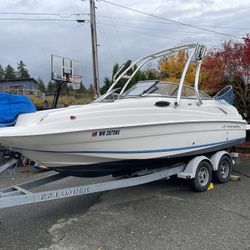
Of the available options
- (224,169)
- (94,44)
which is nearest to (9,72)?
(94,44)

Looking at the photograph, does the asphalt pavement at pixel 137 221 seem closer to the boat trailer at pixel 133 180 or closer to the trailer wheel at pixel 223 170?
the trailer wheel at pixel 223 170

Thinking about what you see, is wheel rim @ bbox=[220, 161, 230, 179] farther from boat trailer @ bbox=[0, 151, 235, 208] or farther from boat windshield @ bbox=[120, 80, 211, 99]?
boat windshield @ bbox=[120, 80, 211, 99]

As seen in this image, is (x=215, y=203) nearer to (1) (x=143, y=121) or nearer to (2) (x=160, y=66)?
(1) (x=143, y=121)

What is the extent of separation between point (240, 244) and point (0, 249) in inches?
110

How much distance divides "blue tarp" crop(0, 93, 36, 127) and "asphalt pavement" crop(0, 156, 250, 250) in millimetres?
1422

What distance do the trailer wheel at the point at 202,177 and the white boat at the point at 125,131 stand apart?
24 centimetres

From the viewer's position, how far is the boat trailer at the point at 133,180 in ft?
14.5

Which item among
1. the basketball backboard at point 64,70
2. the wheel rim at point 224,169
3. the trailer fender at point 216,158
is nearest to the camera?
the trailer fender at point 216,158

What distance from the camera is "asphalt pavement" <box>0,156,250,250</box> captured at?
4113 mm

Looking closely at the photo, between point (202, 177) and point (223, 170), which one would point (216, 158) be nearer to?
point (223, 170)

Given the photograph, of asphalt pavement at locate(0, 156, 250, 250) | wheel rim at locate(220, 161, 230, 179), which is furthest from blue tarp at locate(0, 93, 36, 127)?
wheel rim at locate(220, 161, 230, 179)

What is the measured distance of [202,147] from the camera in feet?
20.6

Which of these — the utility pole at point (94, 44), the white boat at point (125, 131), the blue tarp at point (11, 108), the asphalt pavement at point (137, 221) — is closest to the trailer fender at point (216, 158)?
the white boat at point (125, 131)

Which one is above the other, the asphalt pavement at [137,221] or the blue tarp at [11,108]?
the blue tarp at [11,108]
